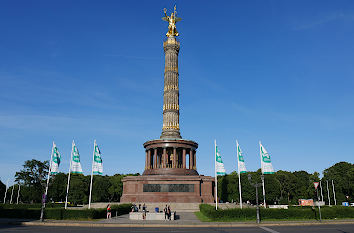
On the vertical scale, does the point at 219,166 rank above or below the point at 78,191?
above

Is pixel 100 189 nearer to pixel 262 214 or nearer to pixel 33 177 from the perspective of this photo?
pixel 33 177

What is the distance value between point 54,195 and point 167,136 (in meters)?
48.5

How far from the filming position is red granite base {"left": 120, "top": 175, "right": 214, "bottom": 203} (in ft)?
140

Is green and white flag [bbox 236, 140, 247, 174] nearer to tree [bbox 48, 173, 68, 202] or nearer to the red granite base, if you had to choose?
the red granite base

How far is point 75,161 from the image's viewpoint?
31781mm

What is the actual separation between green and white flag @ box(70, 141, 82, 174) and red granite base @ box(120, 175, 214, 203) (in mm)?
14294

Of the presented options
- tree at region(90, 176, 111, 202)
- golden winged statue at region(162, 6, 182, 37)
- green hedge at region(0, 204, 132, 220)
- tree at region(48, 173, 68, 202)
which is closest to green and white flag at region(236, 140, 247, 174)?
green hedge at region(0, 204, 132, 220)

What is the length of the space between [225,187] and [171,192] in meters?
41.8

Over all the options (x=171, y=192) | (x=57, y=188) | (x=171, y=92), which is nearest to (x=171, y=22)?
(x=171, y=92)

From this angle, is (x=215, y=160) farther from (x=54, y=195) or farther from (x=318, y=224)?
(x=54, y=195)

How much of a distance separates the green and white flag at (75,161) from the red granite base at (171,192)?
1429 centimetres

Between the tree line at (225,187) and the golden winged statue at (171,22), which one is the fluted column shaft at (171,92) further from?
the tree line at (225,187)

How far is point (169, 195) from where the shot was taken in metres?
42.8

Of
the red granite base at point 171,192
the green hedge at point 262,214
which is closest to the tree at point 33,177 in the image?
the red granite base at point 171,192
